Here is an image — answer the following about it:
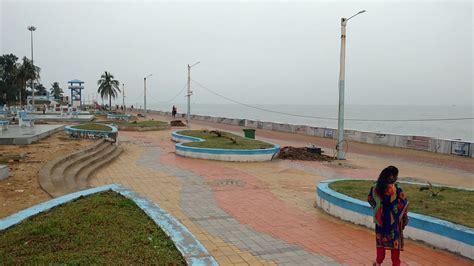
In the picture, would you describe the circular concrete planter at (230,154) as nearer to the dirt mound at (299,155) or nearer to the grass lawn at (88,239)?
the dirt mound at (299,155)

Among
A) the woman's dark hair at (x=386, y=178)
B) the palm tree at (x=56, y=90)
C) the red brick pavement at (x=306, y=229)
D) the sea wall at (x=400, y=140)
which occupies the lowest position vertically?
the red brick pavement at (x=306, y=229)

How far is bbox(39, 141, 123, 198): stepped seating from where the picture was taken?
7.88 metres

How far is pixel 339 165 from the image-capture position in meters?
13.6

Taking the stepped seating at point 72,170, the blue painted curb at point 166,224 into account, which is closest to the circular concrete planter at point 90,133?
the stepped seating at point 72,170

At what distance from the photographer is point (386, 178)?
4.31 m

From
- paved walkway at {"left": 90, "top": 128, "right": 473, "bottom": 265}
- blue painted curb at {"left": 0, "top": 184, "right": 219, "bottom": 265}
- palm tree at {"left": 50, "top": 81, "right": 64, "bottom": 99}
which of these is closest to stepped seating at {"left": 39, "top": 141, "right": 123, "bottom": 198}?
paved walkway at {"left": 90, "top": 128, "right": 473, "bottom": 265}

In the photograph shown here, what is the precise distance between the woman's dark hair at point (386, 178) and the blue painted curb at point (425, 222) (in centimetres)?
164

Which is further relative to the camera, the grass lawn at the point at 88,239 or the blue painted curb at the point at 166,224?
the blue painted curb at the point at 166,224

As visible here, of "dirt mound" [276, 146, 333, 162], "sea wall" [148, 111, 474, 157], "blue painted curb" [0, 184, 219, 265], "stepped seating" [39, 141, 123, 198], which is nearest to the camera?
"blue painted curb" [0, 184, 219, 265]

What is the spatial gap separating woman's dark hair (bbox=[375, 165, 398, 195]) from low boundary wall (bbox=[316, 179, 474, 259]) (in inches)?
64.7

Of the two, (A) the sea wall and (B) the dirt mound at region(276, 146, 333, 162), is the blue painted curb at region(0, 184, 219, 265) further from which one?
(A) the sea wall

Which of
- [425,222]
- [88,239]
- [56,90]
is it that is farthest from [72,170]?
[56,90]

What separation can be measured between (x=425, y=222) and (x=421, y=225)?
0.08m

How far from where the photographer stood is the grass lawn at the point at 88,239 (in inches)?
152
